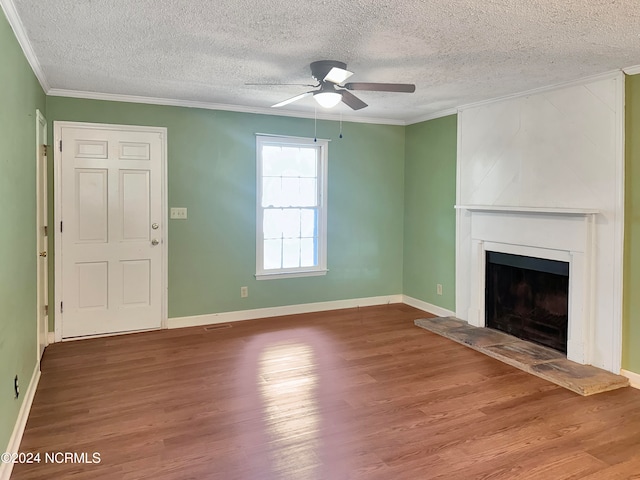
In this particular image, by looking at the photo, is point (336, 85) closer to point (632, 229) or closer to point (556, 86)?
point (556, 86)

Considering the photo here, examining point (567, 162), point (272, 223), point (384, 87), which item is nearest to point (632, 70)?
point (567, 162)

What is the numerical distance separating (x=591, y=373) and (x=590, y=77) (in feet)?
7.39

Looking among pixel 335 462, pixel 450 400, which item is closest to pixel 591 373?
pixel 450 400

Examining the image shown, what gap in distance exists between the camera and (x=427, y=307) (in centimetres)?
554

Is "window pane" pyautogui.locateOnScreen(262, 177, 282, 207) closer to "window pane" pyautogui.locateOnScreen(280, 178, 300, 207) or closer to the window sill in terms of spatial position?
"window pane" pyautogui.locateOnScreen(280, 178, 300, 207)

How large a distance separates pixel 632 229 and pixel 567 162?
2.44 feet

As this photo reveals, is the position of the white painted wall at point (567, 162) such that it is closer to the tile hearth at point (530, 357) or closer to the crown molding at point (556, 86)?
the crown molding at point (556, 86)

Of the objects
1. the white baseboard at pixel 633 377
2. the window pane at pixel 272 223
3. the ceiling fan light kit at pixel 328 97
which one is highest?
the ceiling fan light kit at pixel 328 97

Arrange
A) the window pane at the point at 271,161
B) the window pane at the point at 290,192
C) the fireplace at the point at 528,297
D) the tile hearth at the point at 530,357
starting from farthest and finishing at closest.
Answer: the window pane at the point at 290,192, the window pane at the point at 271,161, the fireplace at the point at 528,297, the tile hearth at the point at 530,357

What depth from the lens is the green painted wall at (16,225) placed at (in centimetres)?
224

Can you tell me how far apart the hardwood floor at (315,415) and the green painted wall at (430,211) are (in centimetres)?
132

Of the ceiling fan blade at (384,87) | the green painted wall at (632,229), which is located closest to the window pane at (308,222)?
the ceiling fan blade at (384,87)

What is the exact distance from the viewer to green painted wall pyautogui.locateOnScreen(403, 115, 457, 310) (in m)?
5.13

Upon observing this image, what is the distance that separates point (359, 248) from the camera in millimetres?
5707
